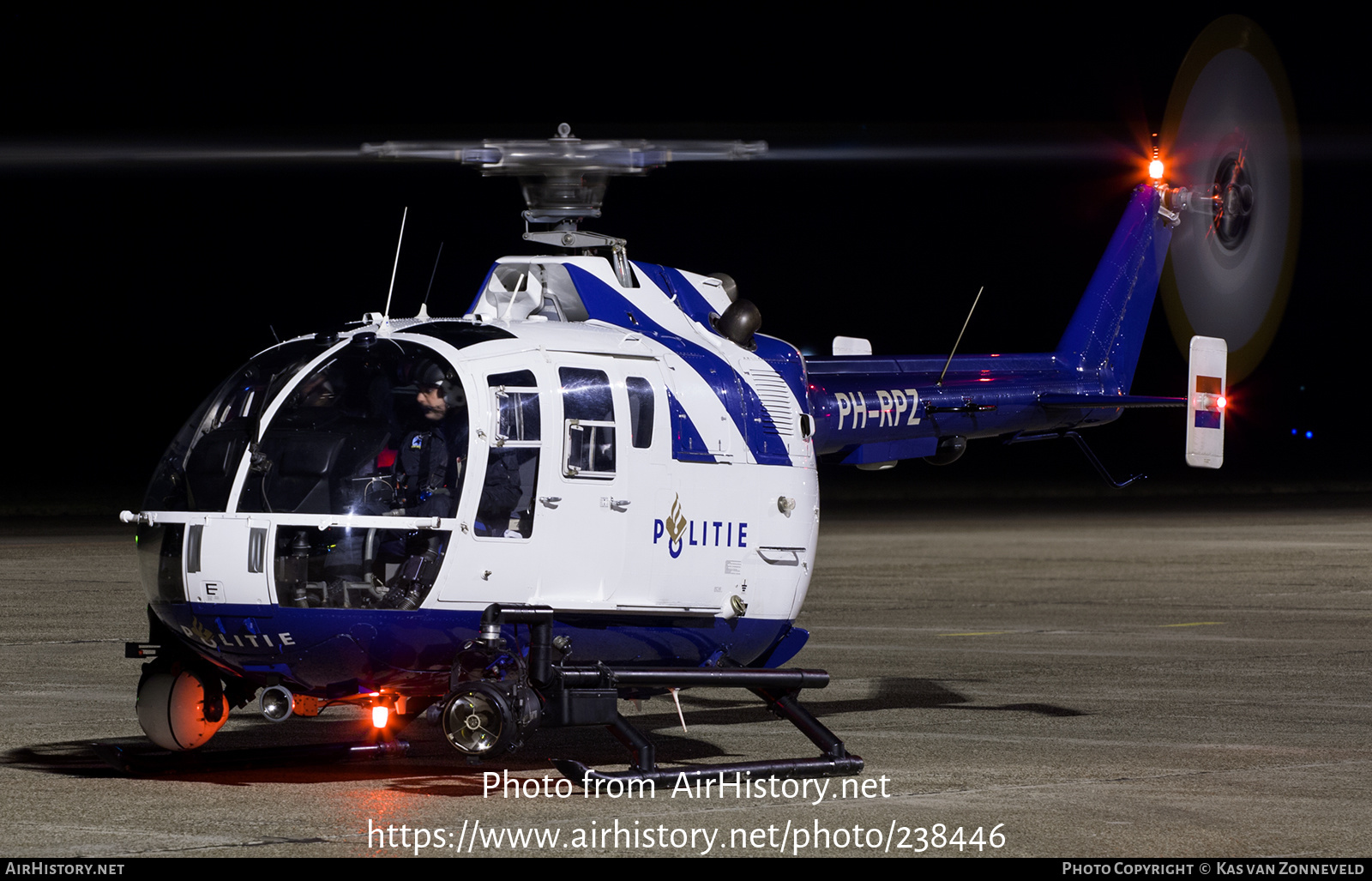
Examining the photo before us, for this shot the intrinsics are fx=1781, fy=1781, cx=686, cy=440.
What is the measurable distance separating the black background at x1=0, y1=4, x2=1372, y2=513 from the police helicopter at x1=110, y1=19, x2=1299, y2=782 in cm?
3401

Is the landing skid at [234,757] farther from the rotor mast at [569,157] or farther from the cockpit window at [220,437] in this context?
the rotor mast at [569,157]

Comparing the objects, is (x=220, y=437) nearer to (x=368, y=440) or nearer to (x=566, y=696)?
(x=368, y=440)

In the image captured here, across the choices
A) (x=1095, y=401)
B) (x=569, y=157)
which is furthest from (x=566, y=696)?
(x=1095, y=401)

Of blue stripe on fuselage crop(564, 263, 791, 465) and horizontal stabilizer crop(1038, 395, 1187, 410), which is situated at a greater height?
blue stripe on fuselage crop(564, 263, 791, 465)

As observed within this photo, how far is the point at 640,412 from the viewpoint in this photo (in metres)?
9.72

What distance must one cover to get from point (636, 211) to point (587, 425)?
52447mm

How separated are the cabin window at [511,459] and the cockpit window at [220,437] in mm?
999

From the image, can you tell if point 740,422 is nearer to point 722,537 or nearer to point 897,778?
point 722,537

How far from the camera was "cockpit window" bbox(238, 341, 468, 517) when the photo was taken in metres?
8.67

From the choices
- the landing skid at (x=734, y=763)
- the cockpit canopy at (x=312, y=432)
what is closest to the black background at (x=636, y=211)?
the cockpit canopy at (x=312, y=432)

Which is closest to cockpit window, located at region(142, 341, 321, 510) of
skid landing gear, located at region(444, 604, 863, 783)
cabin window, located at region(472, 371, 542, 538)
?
cabin window, located at region(472, 371, 542, 538)

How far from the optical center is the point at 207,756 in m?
9.80

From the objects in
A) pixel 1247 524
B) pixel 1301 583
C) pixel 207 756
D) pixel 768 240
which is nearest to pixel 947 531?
pixel 1247 524

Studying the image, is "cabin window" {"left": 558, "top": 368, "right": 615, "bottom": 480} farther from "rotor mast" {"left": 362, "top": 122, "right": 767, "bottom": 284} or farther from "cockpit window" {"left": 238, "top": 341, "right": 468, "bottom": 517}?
"rotor mast" {"left": 362, "top": 122, "right": 767, "bottom": 284}
